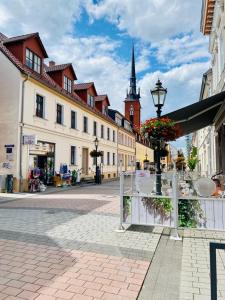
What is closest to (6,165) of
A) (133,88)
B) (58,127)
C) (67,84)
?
(58,127)

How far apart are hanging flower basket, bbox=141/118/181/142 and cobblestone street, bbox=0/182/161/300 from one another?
8.27 ft

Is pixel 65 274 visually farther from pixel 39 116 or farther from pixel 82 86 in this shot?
pixel 82 86

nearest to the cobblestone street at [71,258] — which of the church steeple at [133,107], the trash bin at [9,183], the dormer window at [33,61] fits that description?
the trash bin at [9,183]

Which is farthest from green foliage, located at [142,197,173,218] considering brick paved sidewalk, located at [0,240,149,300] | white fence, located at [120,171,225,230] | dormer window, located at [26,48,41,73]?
dormer window, located at [26,48,41,73]

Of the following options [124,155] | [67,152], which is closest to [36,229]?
[67,152]

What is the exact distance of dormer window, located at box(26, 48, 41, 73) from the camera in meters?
17.1

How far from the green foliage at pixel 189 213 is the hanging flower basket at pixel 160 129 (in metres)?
2.05

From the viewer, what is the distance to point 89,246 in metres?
5.28

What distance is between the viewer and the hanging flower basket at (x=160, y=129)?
7.27 metres

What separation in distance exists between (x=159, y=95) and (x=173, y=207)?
347 centimetres

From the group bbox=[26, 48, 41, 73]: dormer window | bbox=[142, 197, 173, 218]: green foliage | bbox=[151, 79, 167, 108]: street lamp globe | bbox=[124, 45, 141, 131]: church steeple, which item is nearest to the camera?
bbox=[142, 197, 173, 218]: green foliage

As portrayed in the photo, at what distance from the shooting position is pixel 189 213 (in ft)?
19.6

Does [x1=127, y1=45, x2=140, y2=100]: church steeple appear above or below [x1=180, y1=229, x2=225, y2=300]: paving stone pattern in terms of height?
above

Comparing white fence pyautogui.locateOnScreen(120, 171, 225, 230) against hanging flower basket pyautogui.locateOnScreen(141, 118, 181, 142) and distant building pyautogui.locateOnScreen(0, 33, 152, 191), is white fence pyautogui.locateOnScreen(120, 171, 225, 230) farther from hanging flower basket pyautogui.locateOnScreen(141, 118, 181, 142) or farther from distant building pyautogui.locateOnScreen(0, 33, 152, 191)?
distant building pyautogui.locateOnScreen(0, 33, 152, 191)
